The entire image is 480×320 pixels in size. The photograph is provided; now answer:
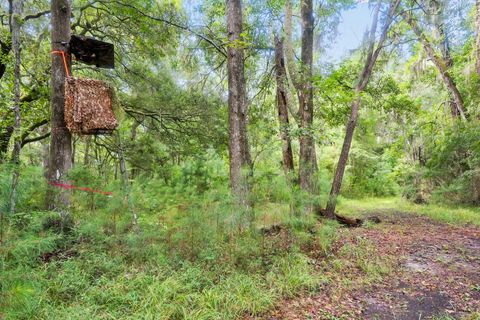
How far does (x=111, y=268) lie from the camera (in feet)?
11.5

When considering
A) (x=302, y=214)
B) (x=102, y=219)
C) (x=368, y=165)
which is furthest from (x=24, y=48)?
(x=368, y=165)

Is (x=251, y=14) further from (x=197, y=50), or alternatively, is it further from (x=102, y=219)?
(x=102, y=219)

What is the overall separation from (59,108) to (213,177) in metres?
4.69

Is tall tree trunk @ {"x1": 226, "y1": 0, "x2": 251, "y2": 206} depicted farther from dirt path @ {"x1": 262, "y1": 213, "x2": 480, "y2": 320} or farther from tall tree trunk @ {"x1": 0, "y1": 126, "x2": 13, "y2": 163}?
tall tree trunk @ {"x1": 0, "y1": 126, "x2": 13, "y2": 163}

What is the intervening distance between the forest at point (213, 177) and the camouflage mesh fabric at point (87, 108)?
0.07 ft

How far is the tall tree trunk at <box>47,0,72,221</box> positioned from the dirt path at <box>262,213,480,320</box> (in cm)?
322

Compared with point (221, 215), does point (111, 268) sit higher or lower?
lower

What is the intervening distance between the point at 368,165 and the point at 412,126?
4290 millimetres

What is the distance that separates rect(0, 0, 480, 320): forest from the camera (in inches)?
124

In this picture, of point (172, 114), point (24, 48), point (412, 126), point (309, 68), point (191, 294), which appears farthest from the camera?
point (412, 126)

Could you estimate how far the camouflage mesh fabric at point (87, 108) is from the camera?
351 cm

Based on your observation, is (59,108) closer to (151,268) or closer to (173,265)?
(151,268)

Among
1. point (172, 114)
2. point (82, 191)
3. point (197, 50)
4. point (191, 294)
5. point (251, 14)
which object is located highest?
point (251, 14)

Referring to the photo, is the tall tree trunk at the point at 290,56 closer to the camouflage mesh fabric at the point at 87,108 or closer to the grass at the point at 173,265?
the grass at the point at 173,265
